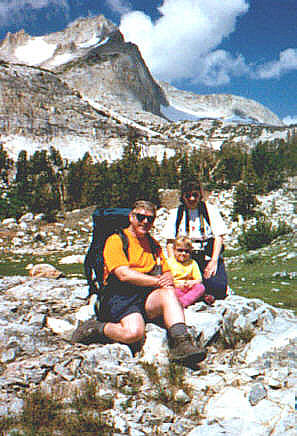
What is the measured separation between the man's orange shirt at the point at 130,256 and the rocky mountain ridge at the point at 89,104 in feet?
184

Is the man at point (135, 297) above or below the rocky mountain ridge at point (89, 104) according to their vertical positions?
below

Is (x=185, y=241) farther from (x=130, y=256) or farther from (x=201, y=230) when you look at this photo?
(x=130, y=256)

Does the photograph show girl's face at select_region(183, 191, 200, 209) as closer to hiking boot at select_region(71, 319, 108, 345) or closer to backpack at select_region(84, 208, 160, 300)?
backpack at select_region(84, 208, 160, 300)

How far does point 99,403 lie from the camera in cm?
351

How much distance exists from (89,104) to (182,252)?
71.9 m

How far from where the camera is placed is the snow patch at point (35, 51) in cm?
15288

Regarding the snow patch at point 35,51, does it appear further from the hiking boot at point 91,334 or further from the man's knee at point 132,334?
the man's knee at point 132,334

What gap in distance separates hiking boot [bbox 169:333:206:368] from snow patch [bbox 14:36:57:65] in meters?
172

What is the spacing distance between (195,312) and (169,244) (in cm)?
133

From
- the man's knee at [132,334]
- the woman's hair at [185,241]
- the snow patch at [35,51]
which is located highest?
the snow patch at [35,51]

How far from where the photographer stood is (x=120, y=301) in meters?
→ 4.67

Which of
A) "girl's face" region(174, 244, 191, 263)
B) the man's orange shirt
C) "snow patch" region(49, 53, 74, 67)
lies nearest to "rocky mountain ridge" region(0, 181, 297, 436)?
"girl's face" region(174, 244, 191, 263)

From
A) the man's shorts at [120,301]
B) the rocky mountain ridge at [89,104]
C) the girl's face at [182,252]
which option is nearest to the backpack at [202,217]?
the girl's face at [182,252]

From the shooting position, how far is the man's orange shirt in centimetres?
460
